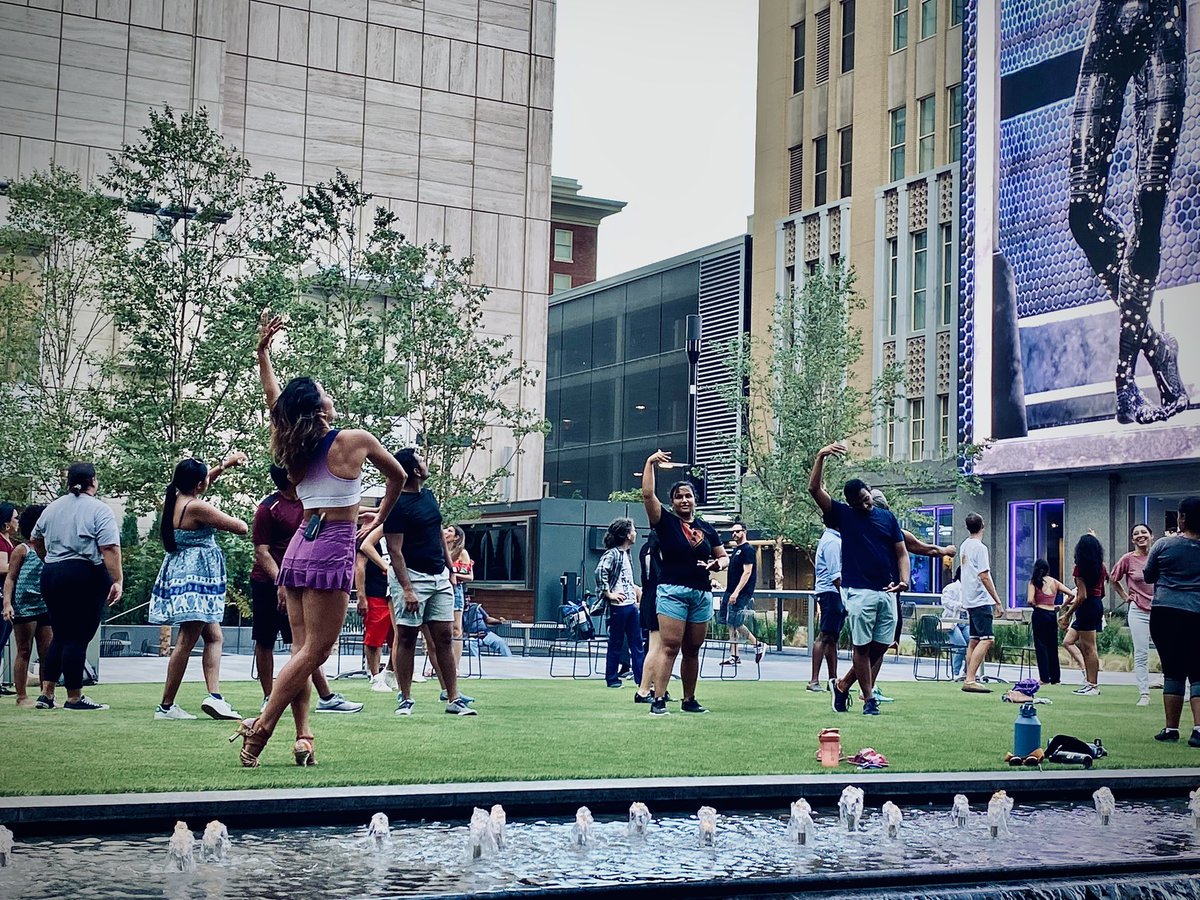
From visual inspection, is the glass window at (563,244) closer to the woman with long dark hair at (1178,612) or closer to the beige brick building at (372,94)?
the beige brick building at (372,94)

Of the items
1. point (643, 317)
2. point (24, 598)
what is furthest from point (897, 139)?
point (24, 598)

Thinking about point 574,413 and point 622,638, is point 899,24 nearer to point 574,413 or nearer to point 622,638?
point 574,413

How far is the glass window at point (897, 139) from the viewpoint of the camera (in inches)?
1815

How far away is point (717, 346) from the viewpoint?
5709 cm

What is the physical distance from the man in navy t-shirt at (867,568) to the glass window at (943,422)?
100 feet

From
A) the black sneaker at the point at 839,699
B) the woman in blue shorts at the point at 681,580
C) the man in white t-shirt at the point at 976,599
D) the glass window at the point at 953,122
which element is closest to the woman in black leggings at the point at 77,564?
the woman in blue shorts at the point at 681,580

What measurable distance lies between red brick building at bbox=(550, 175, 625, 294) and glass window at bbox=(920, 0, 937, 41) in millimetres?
41598

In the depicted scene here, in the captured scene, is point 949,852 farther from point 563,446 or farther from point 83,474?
point 563,446

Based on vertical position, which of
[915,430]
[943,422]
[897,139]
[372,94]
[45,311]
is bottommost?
[915,430]

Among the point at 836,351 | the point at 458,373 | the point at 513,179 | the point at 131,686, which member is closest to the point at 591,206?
the point at 513,179

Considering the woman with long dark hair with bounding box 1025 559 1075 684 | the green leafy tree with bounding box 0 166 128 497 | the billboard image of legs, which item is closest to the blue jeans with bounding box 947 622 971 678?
the woman with long dark hair with bounding box 1025 559 1075 684

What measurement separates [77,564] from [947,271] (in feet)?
117

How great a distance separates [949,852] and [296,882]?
2996 millimetres

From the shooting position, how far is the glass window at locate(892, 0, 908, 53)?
46.5 metres
